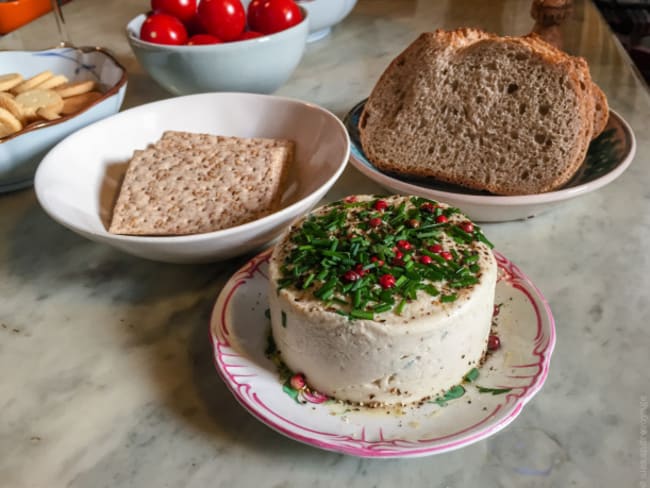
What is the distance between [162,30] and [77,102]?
296mm

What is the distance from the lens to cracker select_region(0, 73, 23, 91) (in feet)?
4.66

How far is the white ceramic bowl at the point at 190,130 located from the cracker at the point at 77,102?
17 cm

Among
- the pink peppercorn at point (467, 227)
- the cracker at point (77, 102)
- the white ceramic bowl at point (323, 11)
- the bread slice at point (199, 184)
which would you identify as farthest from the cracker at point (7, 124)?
the pink peppercorn at point (467, 227)

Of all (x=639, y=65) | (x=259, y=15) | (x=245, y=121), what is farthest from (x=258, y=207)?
(x=639, y=65)

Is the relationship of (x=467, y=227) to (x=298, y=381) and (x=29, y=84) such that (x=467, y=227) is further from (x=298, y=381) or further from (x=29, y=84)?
(x=29, y=84)

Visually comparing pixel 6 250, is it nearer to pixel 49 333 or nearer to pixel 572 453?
pixel 49 333

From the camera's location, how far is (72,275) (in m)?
1.17

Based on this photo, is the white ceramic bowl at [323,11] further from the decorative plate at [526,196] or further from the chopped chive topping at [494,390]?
the chopped chive topping at [494,390]

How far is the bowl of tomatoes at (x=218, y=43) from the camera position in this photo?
1508 millimetres

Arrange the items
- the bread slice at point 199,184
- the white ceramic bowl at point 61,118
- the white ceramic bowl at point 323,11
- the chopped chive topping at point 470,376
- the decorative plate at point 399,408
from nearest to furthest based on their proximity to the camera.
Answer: the decorative plate at point 399,408 < the chopped chive topping at point 470,376 < the bread slice at point 199,184 < the white ceramic bowl at point 61,118 < the white ceramic bowl at point 323,11

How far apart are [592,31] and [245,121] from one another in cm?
139

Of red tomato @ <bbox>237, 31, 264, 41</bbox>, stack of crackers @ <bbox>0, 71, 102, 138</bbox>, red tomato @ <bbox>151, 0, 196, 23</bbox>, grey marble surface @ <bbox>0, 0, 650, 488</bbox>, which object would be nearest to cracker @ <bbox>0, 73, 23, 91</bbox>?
stack of crackers @ <bbox>0, 71, 102, 138</bbox>

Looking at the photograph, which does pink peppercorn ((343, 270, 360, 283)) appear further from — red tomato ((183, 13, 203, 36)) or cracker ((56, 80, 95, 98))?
red tomato ((183, 13, 203, 36))

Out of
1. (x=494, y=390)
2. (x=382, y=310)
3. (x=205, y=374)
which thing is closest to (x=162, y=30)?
(x=205, y=374)
